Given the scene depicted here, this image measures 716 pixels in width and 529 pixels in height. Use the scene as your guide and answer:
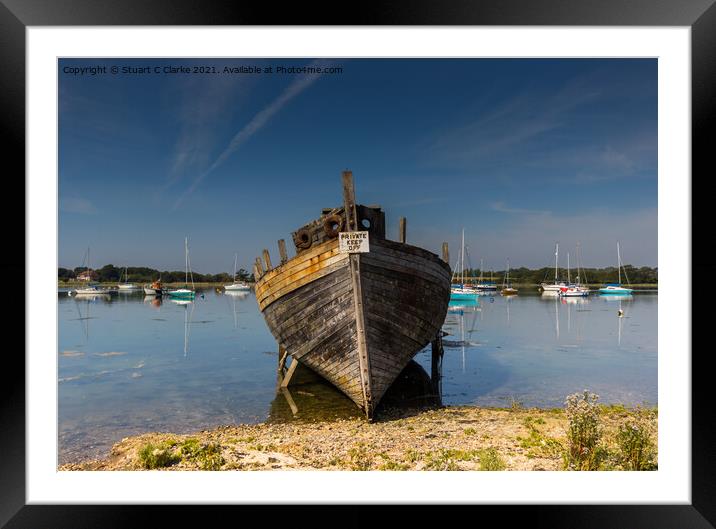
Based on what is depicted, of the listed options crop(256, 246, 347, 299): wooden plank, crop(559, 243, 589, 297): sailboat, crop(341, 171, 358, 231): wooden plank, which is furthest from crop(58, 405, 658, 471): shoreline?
crop(559, 243, 589, 297): sailboat

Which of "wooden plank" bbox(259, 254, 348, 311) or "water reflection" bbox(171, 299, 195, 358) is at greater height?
"wooden plank" bbox(259, 254, 348, 311)

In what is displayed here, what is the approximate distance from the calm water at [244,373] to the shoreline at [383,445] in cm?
110

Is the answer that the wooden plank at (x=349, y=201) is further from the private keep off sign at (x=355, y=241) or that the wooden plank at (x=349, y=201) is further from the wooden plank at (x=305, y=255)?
the wooden plank at (x=305, y=255)

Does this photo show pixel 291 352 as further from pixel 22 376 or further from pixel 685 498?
pixel 685 498

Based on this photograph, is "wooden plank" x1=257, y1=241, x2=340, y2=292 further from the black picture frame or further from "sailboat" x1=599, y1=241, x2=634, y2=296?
"sailboat" x1=599, y1=241, x2=634, y2=296

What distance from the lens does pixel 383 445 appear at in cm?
596

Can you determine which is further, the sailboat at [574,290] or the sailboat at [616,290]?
the sailboat at [574,290]

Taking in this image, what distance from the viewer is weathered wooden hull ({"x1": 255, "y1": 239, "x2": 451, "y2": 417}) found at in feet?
23.6

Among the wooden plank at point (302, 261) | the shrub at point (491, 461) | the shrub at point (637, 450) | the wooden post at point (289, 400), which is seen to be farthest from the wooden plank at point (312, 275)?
the shrub at point (637, 450)

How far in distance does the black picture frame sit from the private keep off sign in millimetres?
3490

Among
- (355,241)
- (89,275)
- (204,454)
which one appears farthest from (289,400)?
(89,275)

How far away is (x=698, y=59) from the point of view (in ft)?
13.6

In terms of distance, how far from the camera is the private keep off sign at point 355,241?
7030 mm

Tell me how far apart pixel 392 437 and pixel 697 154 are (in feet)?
16.8
